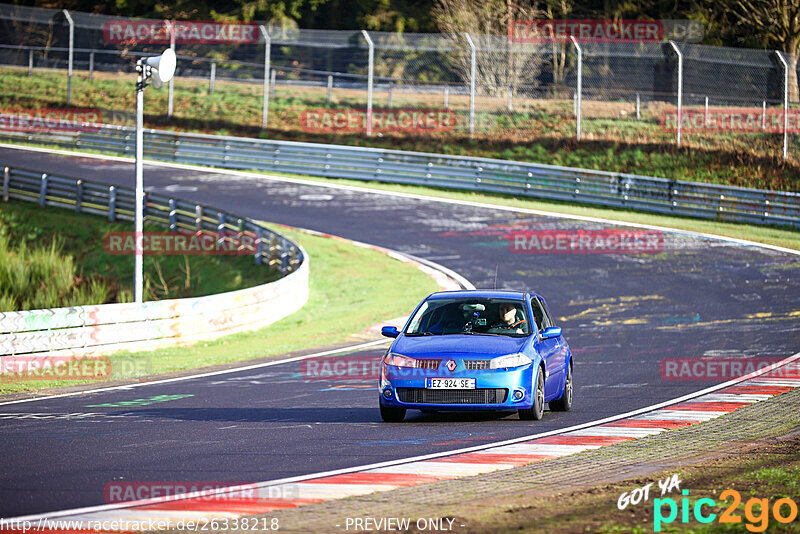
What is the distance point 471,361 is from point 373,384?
13.5 feet

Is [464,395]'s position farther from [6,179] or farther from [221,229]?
[6,179]

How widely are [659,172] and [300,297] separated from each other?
1963cm

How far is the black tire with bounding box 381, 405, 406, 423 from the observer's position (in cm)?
1162

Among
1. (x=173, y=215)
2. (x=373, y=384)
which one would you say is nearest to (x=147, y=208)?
(x=173, y=215)

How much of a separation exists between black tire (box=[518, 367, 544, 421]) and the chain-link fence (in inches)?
1033

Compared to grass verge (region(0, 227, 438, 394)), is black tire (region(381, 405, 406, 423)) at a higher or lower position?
higher

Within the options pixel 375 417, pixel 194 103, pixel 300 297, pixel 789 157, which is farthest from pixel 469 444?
pixel 194 103

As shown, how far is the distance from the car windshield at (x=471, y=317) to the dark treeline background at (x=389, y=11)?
42.8 metres

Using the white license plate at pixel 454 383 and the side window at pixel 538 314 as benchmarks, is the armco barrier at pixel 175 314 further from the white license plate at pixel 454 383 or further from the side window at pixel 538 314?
the side window at pixel 538 314

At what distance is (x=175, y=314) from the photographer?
1920cm

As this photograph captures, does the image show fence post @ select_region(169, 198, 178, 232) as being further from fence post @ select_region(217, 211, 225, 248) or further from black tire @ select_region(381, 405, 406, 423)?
black tire @ select_region(381, 405, 406, 423)

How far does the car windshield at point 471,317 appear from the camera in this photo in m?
12.1

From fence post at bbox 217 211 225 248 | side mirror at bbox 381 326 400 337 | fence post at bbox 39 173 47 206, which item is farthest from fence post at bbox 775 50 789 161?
side mirror at bbox 381 326 400 337

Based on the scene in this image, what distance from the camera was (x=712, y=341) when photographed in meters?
18.6
